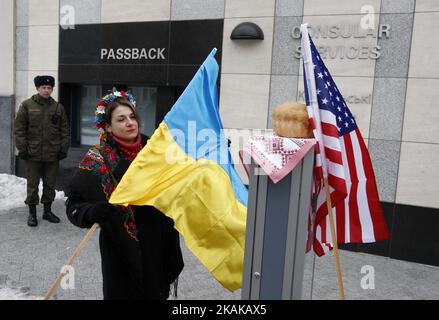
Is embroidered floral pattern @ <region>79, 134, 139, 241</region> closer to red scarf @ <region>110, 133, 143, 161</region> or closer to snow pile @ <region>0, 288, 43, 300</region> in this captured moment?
red scarf @ <region>110, 133, 143, 161</region>

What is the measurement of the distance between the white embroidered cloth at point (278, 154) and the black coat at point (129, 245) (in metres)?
0.94

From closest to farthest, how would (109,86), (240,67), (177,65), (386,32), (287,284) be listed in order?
(287,284) < (386,32) < (240,67) < (177,65) < (109,86)

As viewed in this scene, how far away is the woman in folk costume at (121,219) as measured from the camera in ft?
8.54

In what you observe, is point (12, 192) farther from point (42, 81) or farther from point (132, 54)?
point (132, 54)

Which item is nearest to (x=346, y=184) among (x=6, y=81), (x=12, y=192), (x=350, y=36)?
(x=350, y=36)

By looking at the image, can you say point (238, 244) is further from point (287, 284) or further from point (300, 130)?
point (300, 130)

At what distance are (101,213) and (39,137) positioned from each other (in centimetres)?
450

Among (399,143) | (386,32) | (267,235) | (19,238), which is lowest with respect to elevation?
(19,238)

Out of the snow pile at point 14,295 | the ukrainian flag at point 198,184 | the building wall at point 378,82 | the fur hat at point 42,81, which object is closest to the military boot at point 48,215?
the fur hat at point 42,81

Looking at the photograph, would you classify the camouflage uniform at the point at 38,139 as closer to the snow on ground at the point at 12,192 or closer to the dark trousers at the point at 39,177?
the dark trousers at the point at 39,177
